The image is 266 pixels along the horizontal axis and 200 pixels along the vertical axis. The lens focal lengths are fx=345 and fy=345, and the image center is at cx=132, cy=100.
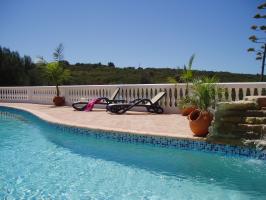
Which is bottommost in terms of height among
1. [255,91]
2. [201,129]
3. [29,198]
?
[29,198]

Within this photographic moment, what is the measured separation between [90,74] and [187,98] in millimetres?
32232

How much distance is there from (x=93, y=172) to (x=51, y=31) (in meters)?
19.9

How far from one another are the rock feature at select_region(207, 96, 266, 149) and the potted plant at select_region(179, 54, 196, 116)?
3.40m

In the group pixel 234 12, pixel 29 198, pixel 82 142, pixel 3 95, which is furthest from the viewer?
pixel 3 95

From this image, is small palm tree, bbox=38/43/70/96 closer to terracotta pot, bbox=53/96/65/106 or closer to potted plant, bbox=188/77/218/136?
terracotta pot, bbox=53/96/65/106

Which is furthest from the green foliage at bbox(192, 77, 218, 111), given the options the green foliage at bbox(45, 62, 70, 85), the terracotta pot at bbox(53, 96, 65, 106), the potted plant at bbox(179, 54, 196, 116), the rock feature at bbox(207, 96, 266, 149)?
the green foliage at bbox(45, 62, 70, 85)

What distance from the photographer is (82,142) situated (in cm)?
878

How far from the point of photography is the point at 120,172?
6391mm

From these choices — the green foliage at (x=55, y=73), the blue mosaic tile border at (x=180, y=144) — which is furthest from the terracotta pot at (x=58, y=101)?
the blue mosaic tile border at (x=180, y=144)

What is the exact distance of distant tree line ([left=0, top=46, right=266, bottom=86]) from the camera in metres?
28.4

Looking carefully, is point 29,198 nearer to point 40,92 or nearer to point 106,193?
point 106,193

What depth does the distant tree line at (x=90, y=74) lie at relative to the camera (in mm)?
28359

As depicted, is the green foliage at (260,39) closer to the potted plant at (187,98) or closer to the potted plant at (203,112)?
the potted plant at (187,98)

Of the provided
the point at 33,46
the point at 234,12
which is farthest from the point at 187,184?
the point at 33,46
